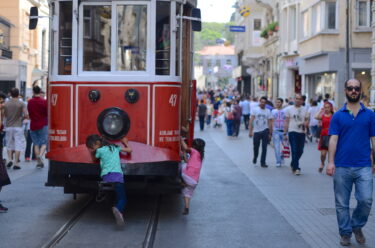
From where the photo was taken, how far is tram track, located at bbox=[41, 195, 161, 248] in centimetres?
811

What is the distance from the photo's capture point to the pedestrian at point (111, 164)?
903cm

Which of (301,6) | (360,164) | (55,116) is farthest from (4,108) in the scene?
(301,6)

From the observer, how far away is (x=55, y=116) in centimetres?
986

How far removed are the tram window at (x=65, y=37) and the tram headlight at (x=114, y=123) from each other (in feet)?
3.00

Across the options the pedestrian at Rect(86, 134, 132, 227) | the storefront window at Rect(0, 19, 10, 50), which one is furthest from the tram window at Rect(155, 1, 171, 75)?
the storefront window at Rect(0, 19, 10, 50)

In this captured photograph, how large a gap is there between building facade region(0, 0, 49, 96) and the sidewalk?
47.2ft

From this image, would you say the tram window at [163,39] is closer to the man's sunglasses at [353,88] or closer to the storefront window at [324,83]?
the man's sunglasses at [353,88]

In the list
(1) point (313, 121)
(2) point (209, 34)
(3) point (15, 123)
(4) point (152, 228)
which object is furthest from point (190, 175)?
(2) point (209, 34)

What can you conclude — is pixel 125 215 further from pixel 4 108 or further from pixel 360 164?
pixel 4 108

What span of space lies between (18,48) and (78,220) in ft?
85.5

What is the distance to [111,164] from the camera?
9.04 meters

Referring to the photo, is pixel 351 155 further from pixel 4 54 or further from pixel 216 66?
pixel 216 66

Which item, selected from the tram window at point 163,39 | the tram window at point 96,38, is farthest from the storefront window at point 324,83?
the tram window at point 96,38

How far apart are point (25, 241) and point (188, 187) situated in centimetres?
274
